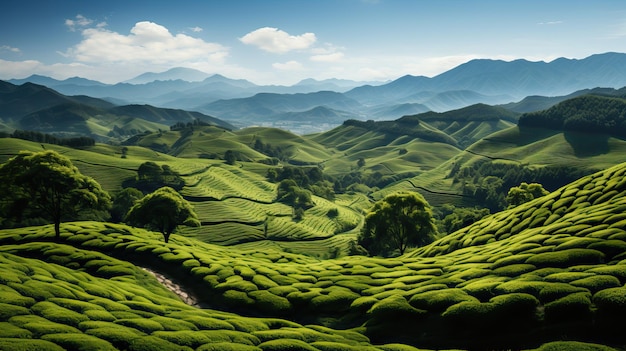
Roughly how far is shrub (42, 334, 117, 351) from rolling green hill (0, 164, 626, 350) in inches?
3.1

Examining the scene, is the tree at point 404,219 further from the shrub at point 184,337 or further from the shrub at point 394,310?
the shrub at point 184,337

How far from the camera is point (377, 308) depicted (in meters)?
33.4

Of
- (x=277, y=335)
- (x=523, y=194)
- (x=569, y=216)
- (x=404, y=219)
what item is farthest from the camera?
(x=523, y=194)

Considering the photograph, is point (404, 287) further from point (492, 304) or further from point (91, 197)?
point (91, 197)

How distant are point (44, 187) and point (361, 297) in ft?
169

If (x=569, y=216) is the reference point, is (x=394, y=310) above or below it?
below

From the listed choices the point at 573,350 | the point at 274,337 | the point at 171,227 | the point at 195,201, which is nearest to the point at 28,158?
the point at 171,227

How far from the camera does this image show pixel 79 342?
74.6ft

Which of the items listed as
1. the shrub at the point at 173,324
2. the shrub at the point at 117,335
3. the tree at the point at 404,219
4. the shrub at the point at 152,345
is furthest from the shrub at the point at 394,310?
the tree at the point at 404,219

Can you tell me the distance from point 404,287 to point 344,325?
7.65m

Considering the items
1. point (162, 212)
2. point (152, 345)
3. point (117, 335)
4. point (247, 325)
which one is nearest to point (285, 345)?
point (247, 325)

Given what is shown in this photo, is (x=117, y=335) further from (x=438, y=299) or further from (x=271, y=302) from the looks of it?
(x=438, y=299)

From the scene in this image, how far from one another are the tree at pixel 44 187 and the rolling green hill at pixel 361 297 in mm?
8724

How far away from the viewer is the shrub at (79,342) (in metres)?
22.5
